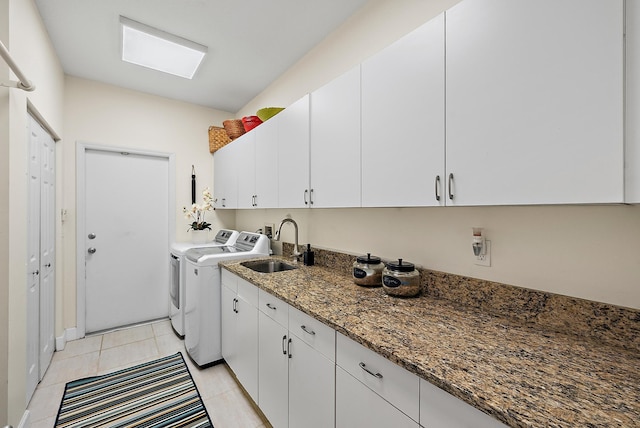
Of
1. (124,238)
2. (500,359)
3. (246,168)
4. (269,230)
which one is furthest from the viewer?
(124,238)

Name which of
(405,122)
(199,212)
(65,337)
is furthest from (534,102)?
(65,337)

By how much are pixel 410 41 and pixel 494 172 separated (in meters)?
0.70

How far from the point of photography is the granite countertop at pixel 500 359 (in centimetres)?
64

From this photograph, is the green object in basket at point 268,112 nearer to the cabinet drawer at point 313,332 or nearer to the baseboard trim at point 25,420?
the cabinet drawer at point 313,332

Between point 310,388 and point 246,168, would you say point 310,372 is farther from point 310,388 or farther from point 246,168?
point 246,168

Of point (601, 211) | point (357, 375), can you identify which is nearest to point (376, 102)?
point (601, 211)

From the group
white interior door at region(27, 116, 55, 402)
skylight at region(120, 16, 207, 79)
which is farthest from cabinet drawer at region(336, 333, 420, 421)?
skylight at region(120, 16, 207, 79)

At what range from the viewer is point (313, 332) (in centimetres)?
128

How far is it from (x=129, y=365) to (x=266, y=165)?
6.82 feet

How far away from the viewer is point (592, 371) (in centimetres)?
78

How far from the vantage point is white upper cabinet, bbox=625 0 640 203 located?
2.27ft

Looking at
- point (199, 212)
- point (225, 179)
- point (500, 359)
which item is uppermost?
point (225, 179)

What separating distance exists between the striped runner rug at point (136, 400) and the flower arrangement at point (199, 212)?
1521 millimetres

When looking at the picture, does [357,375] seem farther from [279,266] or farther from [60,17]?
[60,17]
